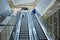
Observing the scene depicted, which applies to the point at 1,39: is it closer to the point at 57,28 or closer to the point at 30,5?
the point at 57,28

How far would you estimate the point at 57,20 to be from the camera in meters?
7.76

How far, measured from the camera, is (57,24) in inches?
301

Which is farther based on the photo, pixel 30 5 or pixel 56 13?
pixel 30 5

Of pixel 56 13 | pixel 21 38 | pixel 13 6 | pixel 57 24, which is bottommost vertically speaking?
pixel 21 38

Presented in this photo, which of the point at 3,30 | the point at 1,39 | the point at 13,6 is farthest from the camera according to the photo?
the point at 13,6

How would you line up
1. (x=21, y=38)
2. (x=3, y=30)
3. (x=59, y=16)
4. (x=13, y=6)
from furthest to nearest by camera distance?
(x=13, y=6) < (x=59, y=16) < (x=21, y=38) < (x=3, y=30)

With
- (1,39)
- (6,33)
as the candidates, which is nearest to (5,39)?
(1,39)

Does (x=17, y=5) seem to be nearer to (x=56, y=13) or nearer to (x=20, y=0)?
(x=20, y=0)

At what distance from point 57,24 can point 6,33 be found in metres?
3.16

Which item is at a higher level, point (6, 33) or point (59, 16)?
point (59, 16)

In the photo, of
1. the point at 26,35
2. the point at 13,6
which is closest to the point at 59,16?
the point at 26,35

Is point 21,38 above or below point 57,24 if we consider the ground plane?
below

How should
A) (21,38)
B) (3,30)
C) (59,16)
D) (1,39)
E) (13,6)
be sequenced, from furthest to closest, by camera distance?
(13,6) < (59,16) < (21,38) < (3,30) < (1,39)

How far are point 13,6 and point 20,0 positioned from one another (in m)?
1.27
